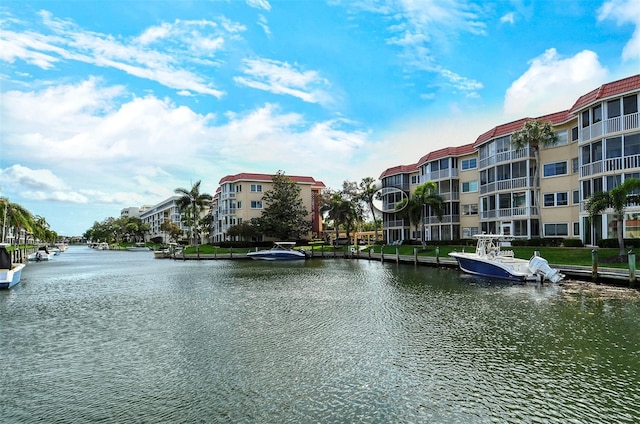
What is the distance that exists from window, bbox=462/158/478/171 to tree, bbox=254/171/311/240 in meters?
31.9

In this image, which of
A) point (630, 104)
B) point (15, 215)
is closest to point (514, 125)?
point (630, 104)

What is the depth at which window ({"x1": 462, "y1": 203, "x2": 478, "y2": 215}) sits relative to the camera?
176 feet

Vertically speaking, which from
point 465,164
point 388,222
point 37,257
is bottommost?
point 37,257

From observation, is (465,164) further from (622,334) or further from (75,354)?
(75,354)

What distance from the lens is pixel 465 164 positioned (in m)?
55.7

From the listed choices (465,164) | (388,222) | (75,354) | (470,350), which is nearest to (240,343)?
(75,354)

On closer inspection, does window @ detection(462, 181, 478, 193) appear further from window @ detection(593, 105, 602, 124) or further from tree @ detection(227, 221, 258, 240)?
tree @ detection(227, 221, 258, 240)

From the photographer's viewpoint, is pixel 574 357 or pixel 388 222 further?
pixel 388 222

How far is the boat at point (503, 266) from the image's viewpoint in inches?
1104

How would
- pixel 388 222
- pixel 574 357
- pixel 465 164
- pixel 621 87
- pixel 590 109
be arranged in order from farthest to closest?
pixel 388 222 < pixel 465 164 < pixel 590 109 < pixel 621 87 < pixel 574 357

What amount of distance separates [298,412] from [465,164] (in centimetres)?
5221

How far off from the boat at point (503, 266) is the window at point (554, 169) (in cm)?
1290

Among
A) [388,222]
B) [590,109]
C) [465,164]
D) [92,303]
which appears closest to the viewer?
[92,303]

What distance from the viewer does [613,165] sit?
33.1 metres
